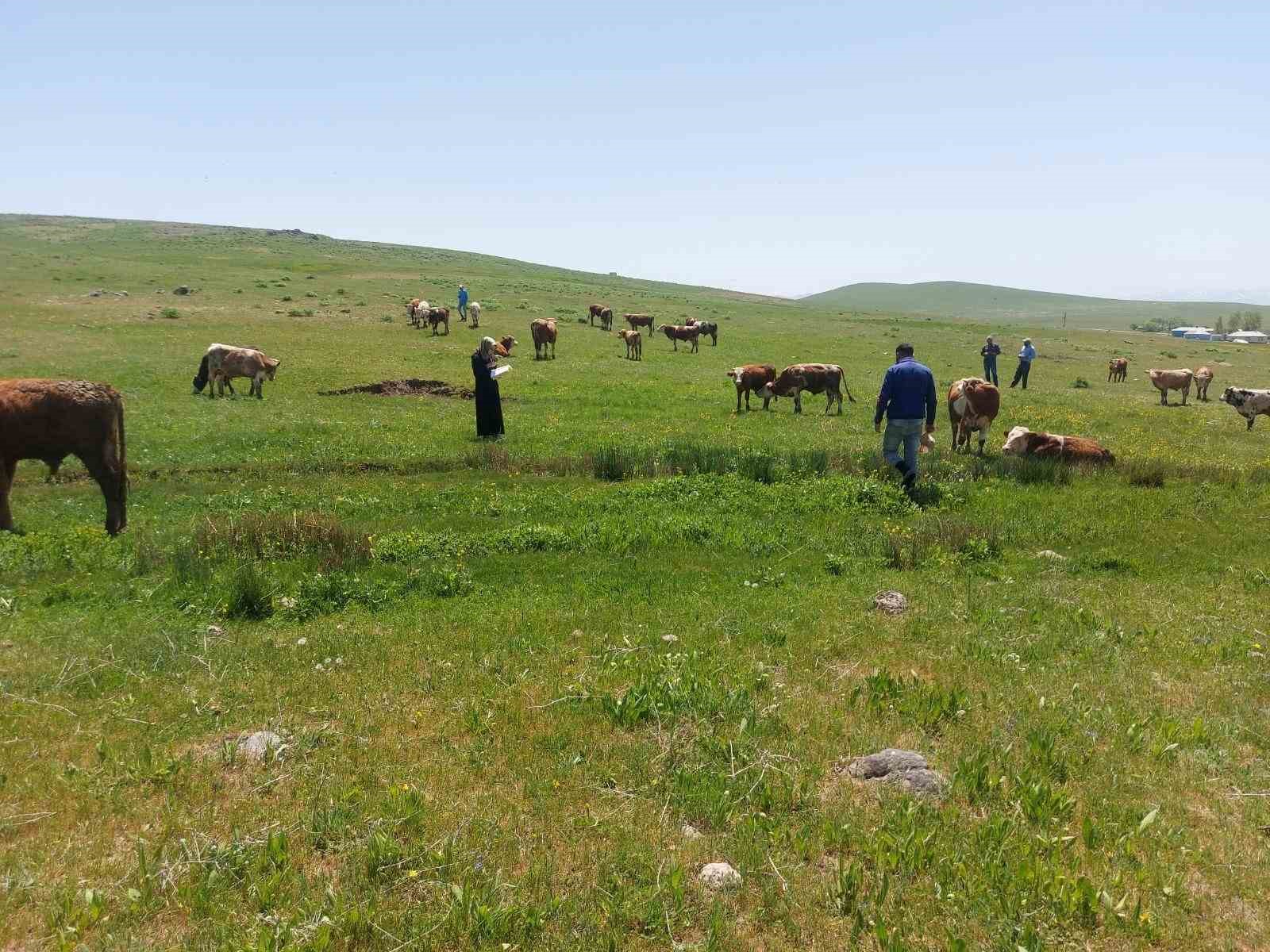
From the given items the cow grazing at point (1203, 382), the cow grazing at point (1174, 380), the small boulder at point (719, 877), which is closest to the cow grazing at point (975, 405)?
the small boulder at point (719, 877)

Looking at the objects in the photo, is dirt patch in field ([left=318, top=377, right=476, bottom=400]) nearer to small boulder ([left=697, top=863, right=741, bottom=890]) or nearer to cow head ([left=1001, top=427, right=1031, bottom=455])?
cow head ([left=1001, top=427, right=1031, bottom=455])

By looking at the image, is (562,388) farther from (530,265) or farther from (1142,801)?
(530,265)

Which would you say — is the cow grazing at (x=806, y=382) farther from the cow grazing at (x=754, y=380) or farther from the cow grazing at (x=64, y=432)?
the cow grazing at (x=64, y=432)

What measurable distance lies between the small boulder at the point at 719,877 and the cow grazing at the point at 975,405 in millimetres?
15014

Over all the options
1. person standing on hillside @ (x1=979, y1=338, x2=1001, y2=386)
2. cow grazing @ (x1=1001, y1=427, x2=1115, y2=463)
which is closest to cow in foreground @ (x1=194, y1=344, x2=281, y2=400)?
cow grazing @ (x1=1001, y1=427, x2=1115, y2=463)

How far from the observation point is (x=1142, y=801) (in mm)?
5367

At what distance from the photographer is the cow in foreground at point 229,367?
77.6 feet

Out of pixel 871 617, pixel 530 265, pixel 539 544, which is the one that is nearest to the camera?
pixel 871 617

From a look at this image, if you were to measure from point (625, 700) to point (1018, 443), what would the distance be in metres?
13.3

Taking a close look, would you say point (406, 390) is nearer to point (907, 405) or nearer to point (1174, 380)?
point (907, 405)

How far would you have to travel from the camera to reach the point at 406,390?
80.0 feet

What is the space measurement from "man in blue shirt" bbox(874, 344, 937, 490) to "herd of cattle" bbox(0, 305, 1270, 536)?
0.46 metres

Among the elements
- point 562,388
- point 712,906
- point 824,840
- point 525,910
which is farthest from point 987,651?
point 562,388

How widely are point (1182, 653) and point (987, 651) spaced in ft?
6.36
